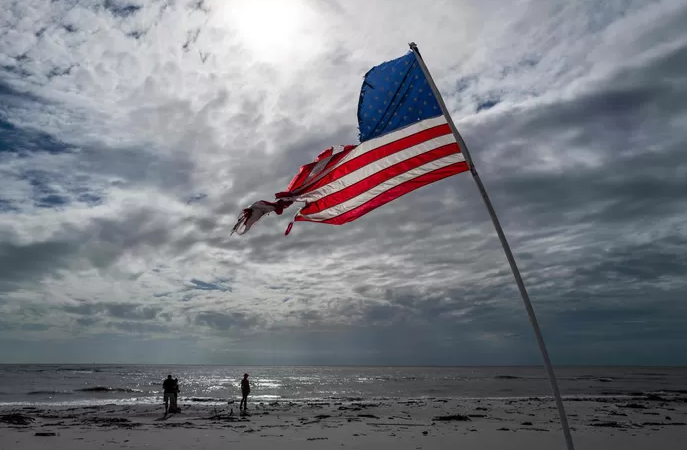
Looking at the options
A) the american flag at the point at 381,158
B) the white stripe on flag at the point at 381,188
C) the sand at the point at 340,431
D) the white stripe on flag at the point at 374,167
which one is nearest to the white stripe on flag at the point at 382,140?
the american flag at the point at 381,158

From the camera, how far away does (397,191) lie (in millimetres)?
7340

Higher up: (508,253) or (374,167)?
(374,167)

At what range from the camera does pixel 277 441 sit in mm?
15523

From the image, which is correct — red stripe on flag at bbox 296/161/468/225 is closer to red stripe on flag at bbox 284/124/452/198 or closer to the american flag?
the american flag

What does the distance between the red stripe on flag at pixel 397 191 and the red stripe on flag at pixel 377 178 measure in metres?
0.18

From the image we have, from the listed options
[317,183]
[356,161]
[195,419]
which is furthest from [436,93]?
[195,419]

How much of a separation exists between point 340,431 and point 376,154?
13.4 metres

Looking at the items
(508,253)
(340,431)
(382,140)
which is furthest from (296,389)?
(508,253)

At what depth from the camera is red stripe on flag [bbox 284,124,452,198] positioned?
676 cm

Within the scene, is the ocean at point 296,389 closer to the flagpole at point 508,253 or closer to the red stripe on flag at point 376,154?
the red stripe on flag at point 376,154

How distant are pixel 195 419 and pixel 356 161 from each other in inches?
701

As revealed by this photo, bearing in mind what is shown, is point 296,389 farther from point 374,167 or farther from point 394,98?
point 394,98

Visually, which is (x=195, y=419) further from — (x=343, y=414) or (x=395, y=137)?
(x=395, y=137)

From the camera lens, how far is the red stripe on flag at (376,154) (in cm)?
676
